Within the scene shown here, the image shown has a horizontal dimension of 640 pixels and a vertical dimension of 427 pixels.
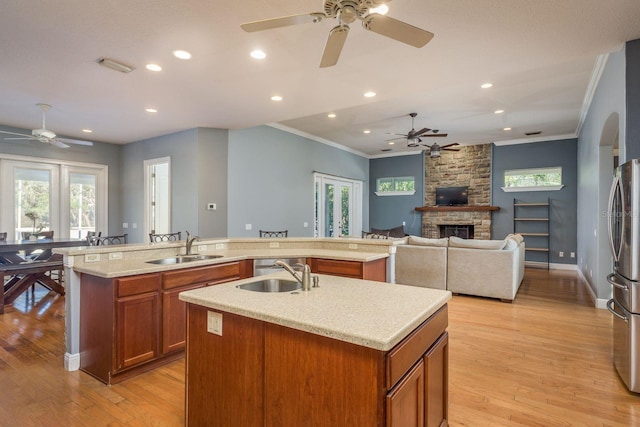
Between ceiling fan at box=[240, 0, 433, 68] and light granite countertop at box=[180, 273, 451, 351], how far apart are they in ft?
4.94

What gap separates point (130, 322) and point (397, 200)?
8444 mm

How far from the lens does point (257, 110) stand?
4.75m

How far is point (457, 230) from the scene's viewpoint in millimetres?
9141

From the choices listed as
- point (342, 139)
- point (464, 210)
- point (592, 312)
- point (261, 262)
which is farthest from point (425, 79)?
point (464, 210)

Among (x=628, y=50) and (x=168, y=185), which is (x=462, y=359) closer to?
(x=628, y=50)

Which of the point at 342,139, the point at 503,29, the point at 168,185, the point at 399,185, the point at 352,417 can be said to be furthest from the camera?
the point at 399,185

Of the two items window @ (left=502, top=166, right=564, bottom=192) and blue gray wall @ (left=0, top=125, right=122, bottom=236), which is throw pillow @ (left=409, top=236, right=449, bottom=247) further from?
blue gray wall @ (left=0, top=125, right=122, bottom=236)

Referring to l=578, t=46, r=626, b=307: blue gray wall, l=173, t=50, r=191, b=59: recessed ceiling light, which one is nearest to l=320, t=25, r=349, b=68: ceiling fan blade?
l=173, t=50, r=191, b=59: recessed ceiling light

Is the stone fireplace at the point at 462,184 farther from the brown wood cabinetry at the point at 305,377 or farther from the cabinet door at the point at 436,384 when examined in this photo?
the brown wood cabinetry at the point at 305,377

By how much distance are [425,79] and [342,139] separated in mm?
4585

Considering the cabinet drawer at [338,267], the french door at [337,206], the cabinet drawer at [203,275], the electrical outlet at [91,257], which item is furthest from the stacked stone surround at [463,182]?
the electrical outlet at [91,257]

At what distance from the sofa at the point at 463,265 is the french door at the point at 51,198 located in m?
6.28

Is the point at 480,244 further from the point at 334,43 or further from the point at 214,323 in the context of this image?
the point at 214,323

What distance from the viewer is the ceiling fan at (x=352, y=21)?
72.1 inches
